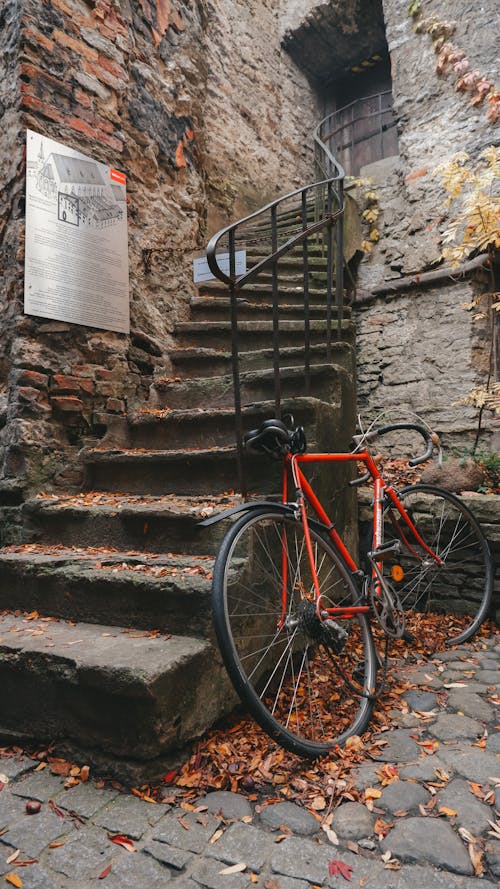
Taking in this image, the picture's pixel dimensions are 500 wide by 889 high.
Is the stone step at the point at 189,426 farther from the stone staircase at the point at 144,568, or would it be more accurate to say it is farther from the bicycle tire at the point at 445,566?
the bicycle tire at the point at 445,566

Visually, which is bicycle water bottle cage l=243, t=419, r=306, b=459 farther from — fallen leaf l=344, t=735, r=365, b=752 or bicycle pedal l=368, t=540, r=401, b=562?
fallen leaf l=344, t=735, r=365, b=752

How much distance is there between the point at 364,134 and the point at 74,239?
5.72 meters

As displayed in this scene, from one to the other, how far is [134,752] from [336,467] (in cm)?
154

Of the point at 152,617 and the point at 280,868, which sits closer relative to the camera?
the point at 280,868

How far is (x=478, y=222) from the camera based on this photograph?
432cm

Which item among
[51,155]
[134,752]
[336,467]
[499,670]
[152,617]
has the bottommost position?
[499,670]

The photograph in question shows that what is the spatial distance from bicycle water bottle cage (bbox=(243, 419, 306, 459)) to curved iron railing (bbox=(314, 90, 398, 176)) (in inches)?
245

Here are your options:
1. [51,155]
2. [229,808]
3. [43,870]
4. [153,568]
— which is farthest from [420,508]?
[51,155]

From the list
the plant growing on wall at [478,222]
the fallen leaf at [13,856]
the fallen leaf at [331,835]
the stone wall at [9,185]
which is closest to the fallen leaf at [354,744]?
the fallen leaf at [331,835]

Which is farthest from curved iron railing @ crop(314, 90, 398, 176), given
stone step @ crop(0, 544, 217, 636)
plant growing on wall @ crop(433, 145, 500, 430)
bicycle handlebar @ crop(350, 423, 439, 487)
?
stone step @ crop(0, 544, 217, 636)

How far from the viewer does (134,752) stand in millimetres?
1464

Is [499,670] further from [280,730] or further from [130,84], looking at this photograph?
[130,84]

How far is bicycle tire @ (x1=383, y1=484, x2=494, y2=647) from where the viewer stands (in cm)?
282

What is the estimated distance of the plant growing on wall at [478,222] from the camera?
4.01 m
